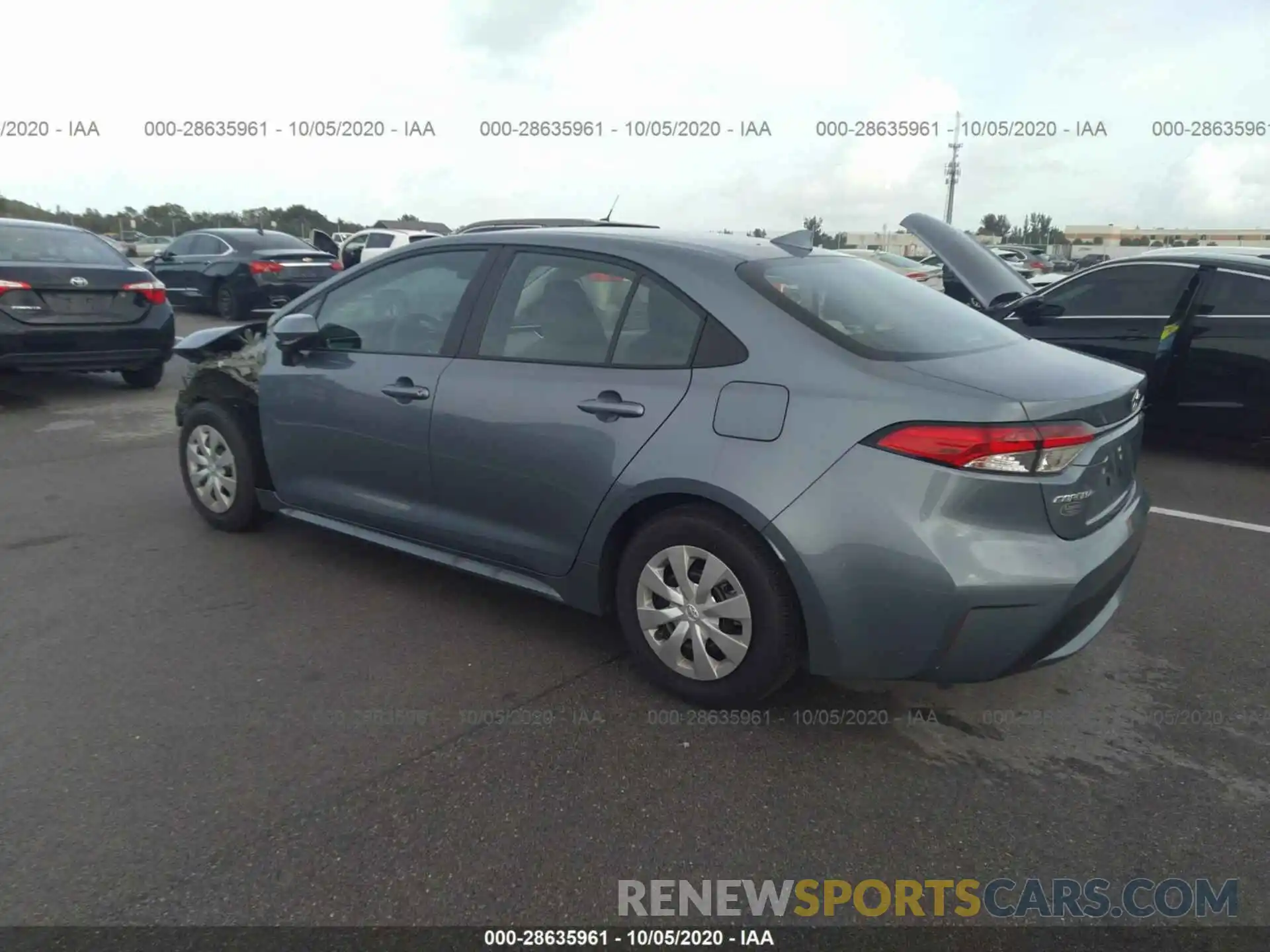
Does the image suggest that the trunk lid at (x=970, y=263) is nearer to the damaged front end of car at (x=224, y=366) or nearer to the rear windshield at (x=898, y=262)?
the damaged front end of car at (x=224, y=366)

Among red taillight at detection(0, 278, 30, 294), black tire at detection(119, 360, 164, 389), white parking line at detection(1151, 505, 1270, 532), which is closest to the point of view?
white parking line at detection(1151, 505, 1270, 532)

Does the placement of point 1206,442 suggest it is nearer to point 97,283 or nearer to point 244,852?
point 244,852

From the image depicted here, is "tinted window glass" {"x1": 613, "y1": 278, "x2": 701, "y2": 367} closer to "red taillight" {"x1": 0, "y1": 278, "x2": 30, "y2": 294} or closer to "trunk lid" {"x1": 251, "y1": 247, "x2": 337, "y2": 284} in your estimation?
"red taillight" {"x1": 0, "y1": 278, "x2": 30, "y2": 294}

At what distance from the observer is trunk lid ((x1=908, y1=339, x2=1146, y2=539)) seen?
9.30 ft

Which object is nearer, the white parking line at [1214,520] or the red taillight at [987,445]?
the red taillight at [987,445]

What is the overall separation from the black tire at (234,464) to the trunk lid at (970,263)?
5.02 metres

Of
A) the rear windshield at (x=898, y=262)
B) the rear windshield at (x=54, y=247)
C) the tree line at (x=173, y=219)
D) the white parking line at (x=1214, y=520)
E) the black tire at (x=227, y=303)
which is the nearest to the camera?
the white parking line at (x=1214, y=520)

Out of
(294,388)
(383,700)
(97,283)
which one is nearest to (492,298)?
(294,388)

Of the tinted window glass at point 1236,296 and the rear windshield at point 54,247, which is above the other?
the rear windshield at point 54,247

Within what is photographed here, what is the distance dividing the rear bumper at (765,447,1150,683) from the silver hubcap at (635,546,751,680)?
241 mm

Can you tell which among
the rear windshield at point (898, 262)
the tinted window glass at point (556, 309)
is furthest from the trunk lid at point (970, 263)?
the rear windshield at point (898, 262)

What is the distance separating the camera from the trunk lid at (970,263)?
23.5 ft

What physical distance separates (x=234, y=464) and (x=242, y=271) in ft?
36.8

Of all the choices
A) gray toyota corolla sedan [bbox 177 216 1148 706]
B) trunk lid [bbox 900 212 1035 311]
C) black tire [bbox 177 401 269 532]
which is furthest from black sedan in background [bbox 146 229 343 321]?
gray toyota corolla sedan [bbox 177 216 1148 706]
